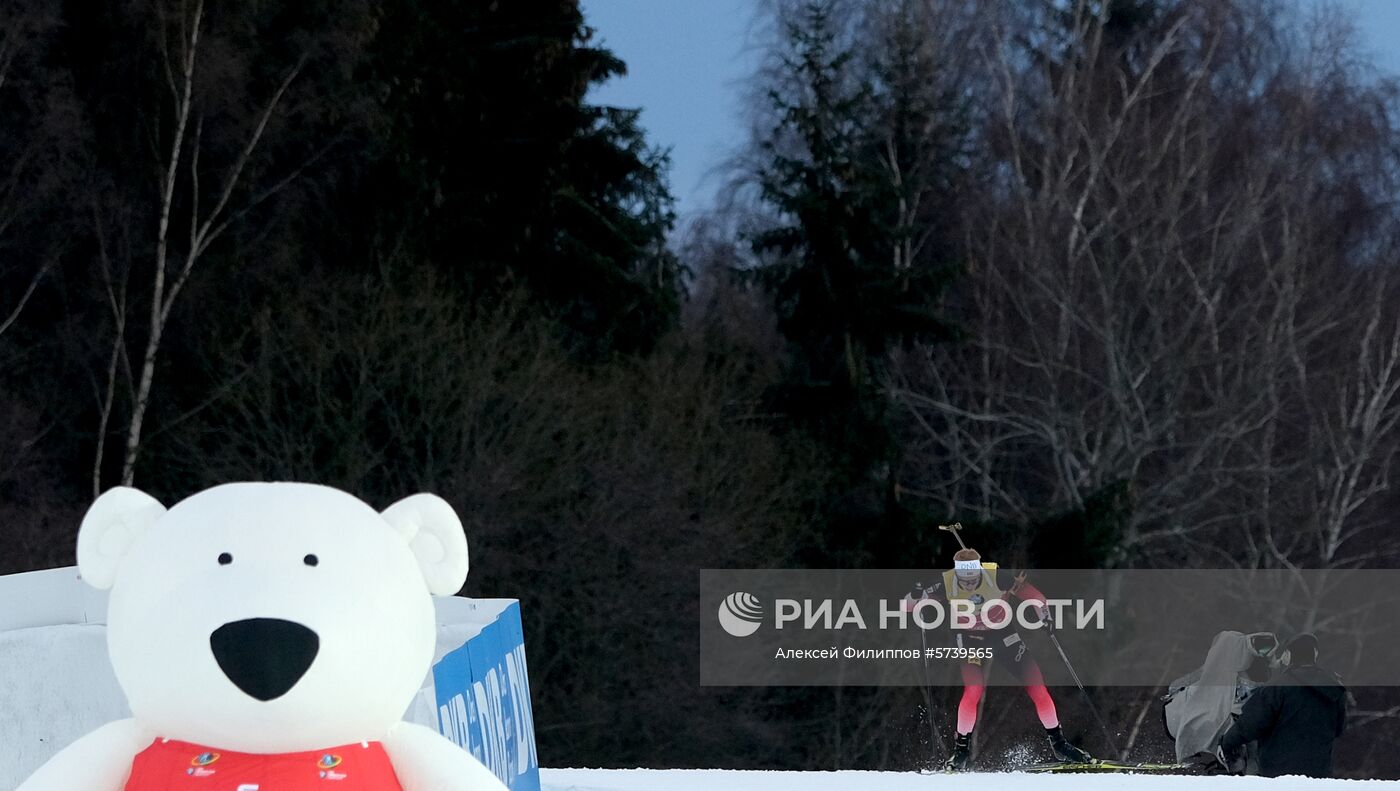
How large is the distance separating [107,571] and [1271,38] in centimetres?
2583

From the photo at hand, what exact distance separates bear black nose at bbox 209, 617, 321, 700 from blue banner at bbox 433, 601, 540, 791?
2.19m

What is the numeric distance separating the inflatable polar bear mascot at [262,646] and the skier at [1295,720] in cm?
502

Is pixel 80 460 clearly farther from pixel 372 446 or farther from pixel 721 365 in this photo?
pixel 721 365

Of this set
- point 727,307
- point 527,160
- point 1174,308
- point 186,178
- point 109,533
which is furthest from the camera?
point 727,307

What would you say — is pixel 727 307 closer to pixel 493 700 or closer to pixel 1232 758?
pixel 1232 758

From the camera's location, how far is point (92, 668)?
298 inches

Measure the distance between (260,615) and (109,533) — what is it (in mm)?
458

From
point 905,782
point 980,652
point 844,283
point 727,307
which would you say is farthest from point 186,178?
point 905,782

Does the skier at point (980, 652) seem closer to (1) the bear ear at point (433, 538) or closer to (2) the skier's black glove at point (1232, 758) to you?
(2) the skier's black glove at point (1232, 758)

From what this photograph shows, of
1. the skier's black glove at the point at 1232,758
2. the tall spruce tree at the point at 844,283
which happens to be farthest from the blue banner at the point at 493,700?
the tall spruce tree at the point at 844,283

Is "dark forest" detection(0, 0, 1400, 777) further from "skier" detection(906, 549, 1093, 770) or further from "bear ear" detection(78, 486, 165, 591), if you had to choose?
"bear ear" detection(78, 486, 165, 591)

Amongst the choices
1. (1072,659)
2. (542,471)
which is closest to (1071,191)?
(1072,659)

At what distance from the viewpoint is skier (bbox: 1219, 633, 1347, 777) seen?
7457mm

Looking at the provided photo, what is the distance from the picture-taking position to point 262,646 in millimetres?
2988
